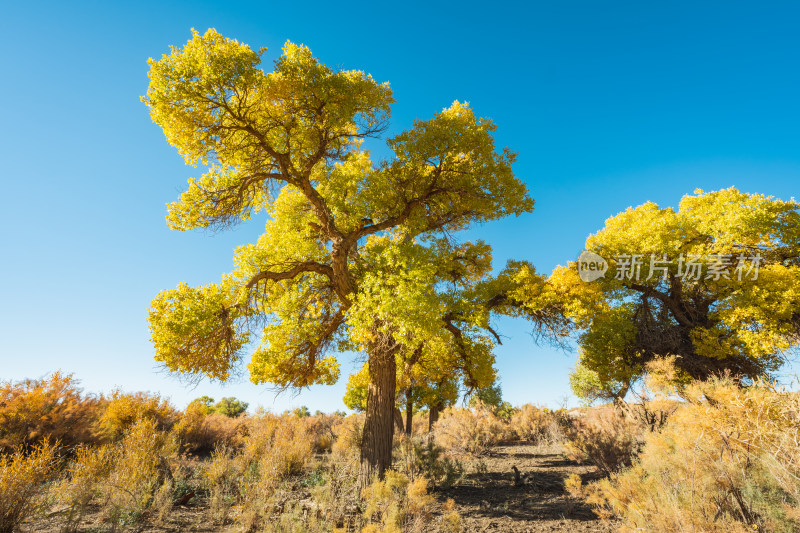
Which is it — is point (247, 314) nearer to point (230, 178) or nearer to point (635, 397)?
point (230, 178)

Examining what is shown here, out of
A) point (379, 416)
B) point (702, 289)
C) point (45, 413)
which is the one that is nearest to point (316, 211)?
point (379, 416)

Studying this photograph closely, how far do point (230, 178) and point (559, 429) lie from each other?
16788 mm

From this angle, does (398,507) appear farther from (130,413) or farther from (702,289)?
(702,289)

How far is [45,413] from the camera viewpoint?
357 inches

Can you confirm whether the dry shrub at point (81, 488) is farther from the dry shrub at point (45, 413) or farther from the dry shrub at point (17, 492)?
the dry shrub at point (45, 413)

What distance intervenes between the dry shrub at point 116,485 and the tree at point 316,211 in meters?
2.06

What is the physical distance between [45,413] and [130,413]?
3219 mm

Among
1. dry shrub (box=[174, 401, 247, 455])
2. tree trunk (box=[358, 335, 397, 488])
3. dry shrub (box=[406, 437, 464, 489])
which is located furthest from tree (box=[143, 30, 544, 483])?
dry shrub (box=[174, 401, 247, 455])

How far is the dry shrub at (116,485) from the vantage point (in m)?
5.29

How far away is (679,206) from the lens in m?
16.1

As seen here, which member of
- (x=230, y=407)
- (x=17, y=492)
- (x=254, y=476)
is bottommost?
(x=230, y=407)

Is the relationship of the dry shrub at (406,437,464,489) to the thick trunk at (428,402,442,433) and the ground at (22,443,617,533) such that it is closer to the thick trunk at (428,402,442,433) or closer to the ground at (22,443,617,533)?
the ground at (22,443,617,533)

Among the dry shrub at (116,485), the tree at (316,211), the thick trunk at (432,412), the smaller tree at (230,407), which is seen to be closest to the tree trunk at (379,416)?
the tree at (316,211)

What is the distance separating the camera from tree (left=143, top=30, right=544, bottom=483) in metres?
6.44
